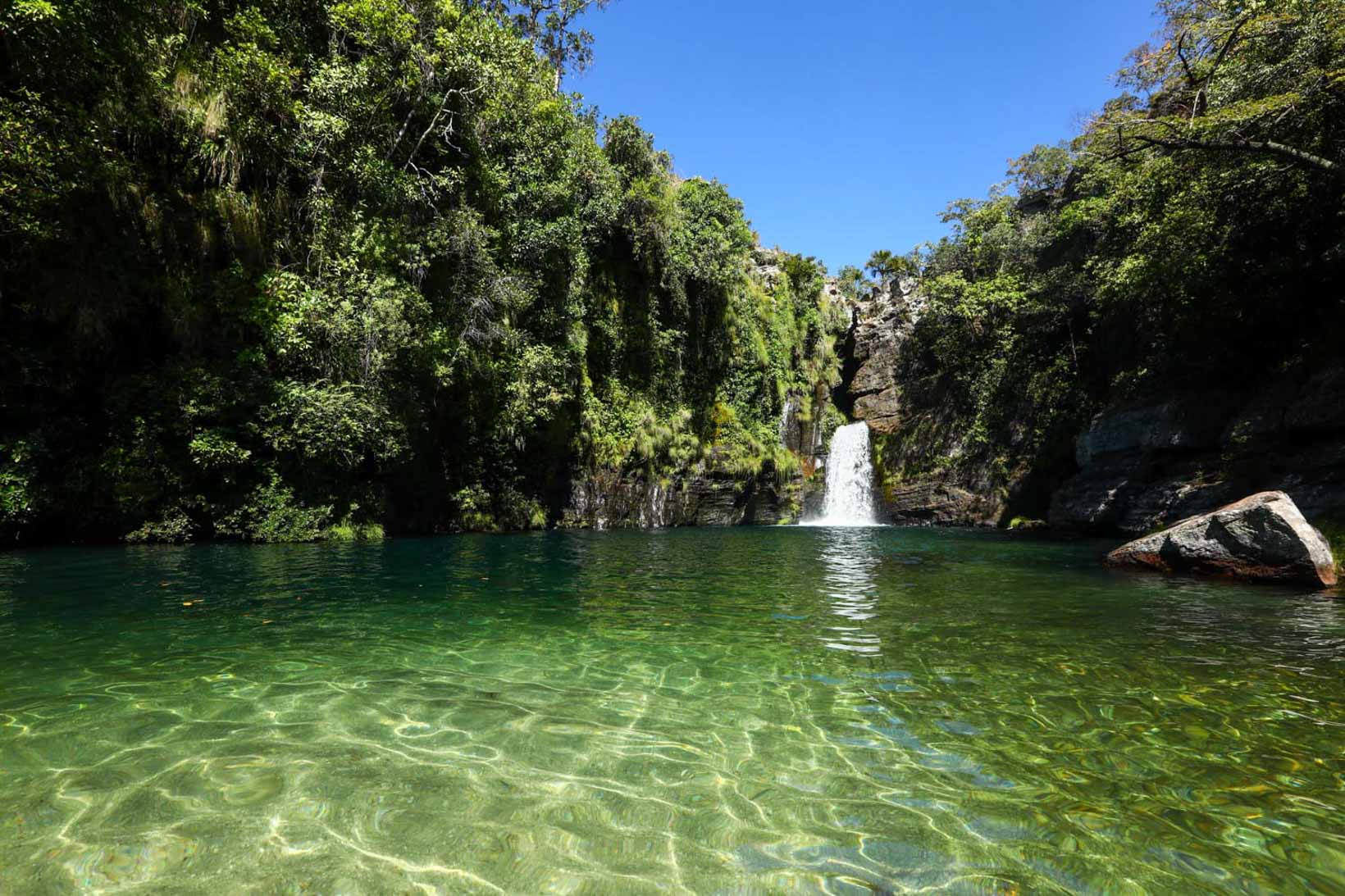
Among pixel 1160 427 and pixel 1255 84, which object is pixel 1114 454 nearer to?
pixel 1160 427

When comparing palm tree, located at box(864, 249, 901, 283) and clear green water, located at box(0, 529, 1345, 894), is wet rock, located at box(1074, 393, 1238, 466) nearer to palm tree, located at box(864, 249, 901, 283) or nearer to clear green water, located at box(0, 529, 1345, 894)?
clear green water, located at box(0, 529, 1345, 894)

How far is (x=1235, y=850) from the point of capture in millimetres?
2557

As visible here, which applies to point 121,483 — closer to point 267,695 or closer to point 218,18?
point 218,18

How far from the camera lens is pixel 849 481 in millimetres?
33688

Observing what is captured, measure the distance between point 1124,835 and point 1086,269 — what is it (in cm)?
2899

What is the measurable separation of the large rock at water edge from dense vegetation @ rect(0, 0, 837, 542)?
59.5 feet

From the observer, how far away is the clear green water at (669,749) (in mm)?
2449

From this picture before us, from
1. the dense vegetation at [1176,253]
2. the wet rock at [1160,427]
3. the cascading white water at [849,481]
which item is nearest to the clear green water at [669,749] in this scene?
the dense vegetation at [1176,253]

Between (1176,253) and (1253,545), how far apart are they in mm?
11536

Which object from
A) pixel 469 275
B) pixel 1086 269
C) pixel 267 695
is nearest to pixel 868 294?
pixel 1086 269

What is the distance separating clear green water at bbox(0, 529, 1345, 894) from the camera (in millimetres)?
2449

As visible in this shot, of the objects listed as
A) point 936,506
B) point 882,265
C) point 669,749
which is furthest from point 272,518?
point 882,265

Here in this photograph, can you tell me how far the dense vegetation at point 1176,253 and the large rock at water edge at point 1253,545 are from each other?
6884 mm

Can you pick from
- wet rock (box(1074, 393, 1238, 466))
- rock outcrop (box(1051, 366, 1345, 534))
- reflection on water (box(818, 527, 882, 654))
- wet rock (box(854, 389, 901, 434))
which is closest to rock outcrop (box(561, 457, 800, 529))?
wet rock (box(854, 389, 901, 434))
